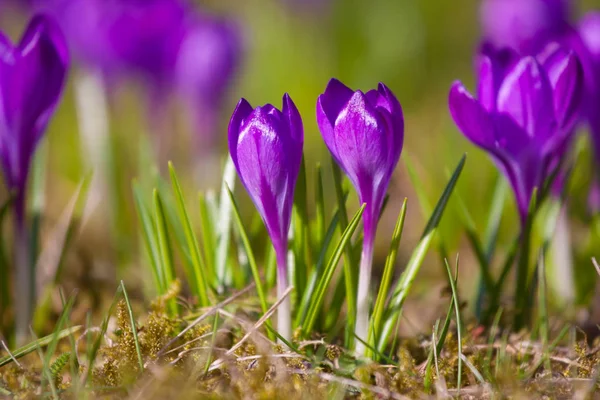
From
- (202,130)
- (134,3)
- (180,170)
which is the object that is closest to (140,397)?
(134,3)

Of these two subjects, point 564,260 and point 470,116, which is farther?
point 564,260

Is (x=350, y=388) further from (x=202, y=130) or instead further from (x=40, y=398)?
(x=202, y=130)

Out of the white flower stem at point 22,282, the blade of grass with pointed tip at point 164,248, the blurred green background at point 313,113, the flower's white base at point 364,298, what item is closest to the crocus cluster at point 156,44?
the blurred green background at point 313,113

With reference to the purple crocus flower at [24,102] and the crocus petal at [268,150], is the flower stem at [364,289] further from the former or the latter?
the purple crocus flower at [24,102]

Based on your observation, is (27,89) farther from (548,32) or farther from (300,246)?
(548,32)

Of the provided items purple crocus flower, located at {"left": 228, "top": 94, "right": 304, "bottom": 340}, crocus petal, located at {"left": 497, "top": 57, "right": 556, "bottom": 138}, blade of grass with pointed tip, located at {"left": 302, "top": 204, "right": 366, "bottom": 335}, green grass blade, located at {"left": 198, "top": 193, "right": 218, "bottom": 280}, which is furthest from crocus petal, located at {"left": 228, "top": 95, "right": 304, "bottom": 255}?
crocus petal, located at {"left": 497, "top": 57, "right": 556, "bottom": 138}

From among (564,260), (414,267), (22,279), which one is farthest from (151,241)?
(564,260)
